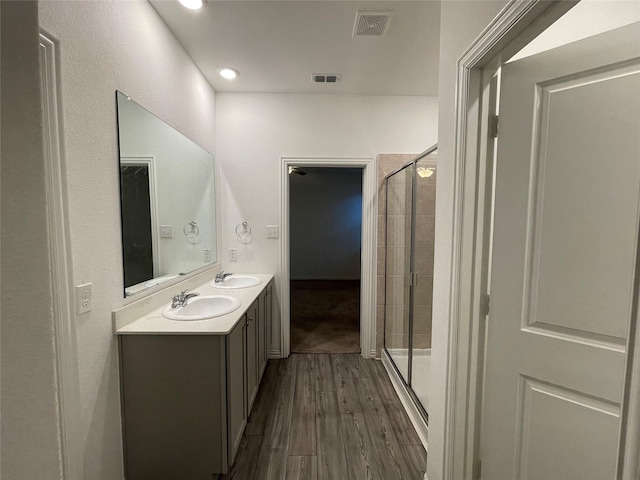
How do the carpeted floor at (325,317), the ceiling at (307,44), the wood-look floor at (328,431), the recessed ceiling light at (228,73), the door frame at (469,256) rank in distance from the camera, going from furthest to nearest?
1. the carpeted floor at (325,317)
2. the recessed ceiling light at (228,73)
3. the ceiling at (307,44)
4. the wood-look floor at (328,431)
5. the door frame at (469,256)

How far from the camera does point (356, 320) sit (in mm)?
3965

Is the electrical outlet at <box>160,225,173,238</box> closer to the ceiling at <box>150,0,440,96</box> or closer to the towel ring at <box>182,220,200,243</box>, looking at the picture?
the towel ring at <box>182,220,200,243</box>

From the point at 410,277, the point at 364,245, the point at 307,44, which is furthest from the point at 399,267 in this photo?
the point at 307,44

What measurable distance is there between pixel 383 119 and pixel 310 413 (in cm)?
275

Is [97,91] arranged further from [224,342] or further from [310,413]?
[310,413]

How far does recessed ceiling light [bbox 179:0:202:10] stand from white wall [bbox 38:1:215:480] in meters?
0.23

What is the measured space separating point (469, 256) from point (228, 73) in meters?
2.44

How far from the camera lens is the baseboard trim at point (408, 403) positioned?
1.76 meters

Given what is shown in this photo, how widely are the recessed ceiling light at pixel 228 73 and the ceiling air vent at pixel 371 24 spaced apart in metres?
1.09

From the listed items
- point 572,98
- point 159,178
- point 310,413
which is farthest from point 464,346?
point 159,178

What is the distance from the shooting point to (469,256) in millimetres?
1116

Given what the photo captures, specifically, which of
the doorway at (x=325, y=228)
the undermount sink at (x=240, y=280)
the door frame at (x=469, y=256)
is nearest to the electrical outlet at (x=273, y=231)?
the undermount sink at (x=240, y=280)

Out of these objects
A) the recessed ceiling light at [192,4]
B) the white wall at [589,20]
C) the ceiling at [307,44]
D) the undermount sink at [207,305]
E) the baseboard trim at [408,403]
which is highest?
the ceiling at [307,44]

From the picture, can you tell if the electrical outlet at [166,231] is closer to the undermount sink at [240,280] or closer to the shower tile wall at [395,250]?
the undermount sink at [240,280]
